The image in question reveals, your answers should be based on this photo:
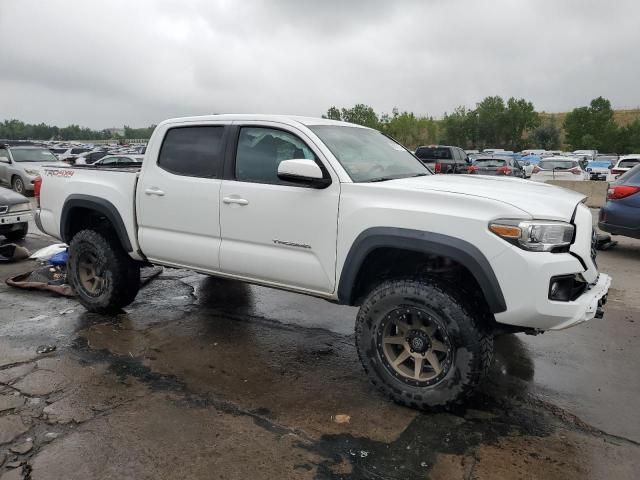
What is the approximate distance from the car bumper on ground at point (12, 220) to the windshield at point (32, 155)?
10207mm

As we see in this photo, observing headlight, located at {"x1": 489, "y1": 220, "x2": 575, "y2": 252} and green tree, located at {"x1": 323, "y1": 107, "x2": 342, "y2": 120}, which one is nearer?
headlight, located at {"x1": 489, "y1": 220, "x2": 575, "y2": 252}

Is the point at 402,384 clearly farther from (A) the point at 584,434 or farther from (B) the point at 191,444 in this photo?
(B) the point at 191,444

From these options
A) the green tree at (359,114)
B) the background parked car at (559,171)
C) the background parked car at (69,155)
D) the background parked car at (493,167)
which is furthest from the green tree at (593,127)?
the background parked car at (69,155)

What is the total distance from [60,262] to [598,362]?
6.18 metres

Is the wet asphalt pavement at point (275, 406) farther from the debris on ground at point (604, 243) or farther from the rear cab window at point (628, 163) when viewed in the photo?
the rear cab window at point (628, 163)

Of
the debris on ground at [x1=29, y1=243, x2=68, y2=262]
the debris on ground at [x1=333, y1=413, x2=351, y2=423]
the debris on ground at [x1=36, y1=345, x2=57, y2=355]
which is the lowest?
the debris on ground at [x1=36, y1=345, x2=57, y2=355]

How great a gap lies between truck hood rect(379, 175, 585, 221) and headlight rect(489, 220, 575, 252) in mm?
60

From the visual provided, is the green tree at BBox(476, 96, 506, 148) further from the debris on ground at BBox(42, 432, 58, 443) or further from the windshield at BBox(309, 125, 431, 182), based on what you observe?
the debris on ground at BBox(42, 432, 58, 443)

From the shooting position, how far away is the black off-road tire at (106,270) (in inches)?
199

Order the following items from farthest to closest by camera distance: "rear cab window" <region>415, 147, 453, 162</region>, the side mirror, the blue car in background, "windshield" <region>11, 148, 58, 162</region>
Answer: "rear cab window" <region>415, 147, 453, 162</region>, "windshield" <region>11, 148, 58, 162</region>, the blue car in background, the side mirror

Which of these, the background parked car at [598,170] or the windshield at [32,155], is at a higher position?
the windshield at [32,155]

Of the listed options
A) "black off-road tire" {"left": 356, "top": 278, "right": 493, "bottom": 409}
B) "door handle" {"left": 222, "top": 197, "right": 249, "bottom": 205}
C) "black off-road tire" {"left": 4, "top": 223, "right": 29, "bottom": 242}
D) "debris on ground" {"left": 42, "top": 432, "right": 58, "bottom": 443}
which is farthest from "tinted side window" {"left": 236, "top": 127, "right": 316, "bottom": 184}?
"black off-road tire" {"left": 4, "top": 223, "right": 29, "bottom": 242}

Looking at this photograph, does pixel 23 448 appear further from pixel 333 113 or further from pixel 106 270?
pixel 333 113

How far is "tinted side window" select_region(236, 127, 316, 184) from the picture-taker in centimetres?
402
